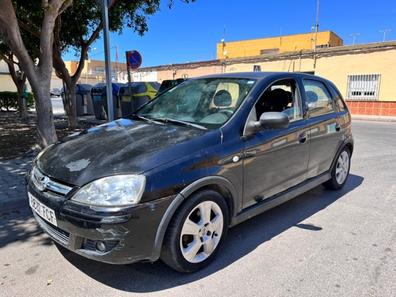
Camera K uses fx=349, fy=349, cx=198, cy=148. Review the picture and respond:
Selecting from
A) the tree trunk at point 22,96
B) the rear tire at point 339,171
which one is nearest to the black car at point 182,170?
the rear tire at point 339,171

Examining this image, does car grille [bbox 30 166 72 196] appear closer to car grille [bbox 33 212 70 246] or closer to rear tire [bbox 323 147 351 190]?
car grille [bbox 33 212 70 246]

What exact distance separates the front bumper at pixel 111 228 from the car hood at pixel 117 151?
23 cm

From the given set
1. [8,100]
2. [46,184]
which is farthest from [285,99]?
[8,100]

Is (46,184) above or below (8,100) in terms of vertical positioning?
above

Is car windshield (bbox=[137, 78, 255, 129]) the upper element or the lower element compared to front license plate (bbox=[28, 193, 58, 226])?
upper

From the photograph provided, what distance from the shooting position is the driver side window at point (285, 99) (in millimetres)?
3924

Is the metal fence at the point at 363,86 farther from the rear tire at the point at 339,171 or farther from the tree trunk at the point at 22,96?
the tree trunk at the point at 22,96

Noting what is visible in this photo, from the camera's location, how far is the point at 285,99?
13.9ft

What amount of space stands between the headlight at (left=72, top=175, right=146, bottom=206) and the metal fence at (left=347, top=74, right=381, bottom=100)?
64.6 feet

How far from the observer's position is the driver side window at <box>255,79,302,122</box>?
12.9 ft

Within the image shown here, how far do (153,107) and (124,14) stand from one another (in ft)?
→ 27.8

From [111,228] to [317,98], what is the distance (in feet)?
10.6

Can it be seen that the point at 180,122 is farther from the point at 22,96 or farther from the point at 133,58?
the point at 22,96

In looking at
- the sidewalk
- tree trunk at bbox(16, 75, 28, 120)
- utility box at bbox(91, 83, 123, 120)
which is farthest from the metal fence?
the sidewalk
